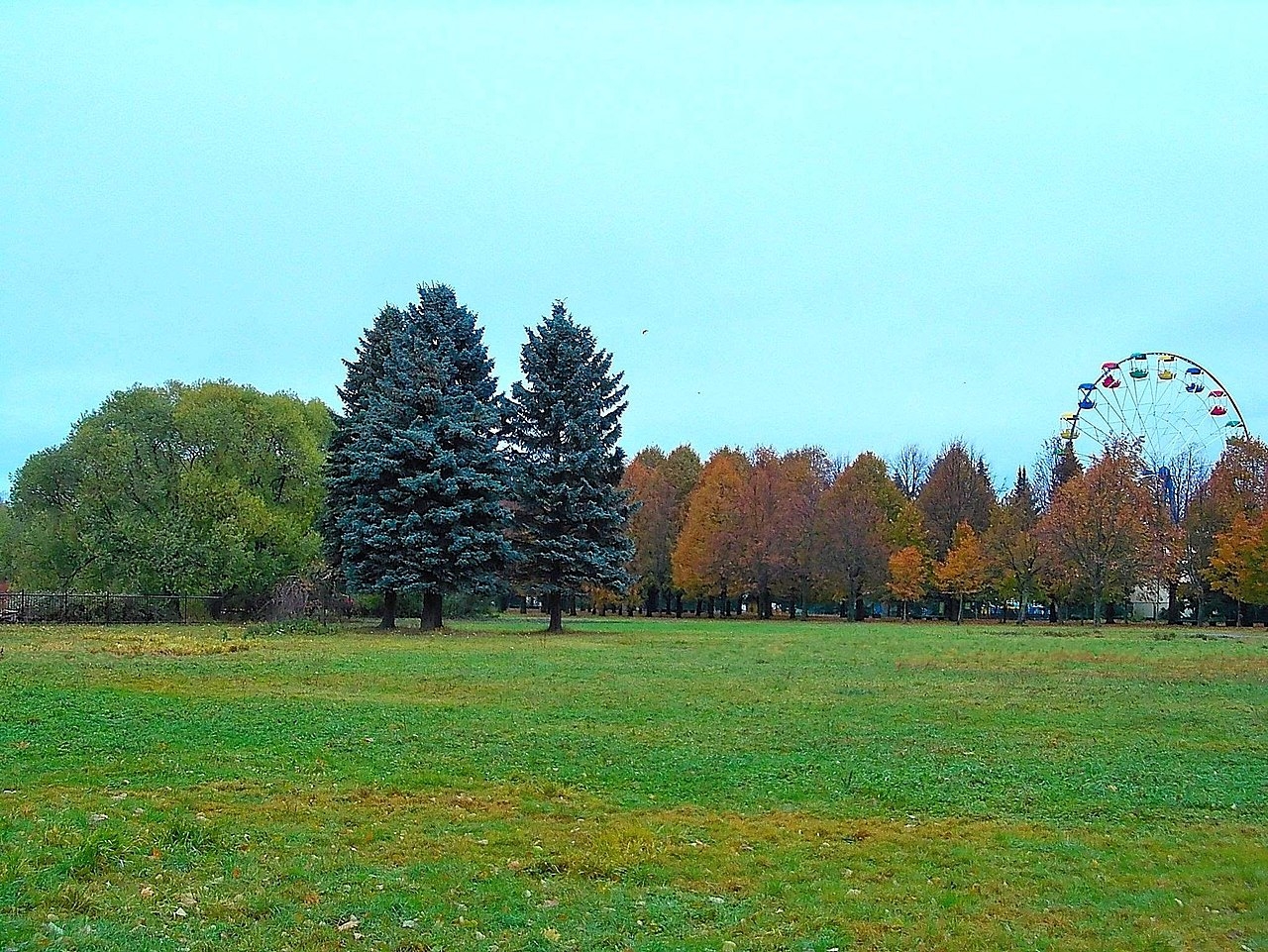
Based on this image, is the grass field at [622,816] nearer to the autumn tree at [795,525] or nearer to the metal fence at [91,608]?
the metal fence at [91,608]

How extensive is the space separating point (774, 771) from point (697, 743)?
1.91 metres

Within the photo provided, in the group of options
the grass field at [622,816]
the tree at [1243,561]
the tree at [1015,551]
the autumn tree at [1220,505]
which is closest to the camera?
the grass field at [622,816]

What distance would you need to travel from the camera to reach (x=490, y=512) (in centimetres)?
4175

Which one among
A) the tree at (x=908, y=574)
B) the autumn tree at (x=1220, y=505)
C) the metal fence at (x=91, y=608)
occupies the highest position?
the autumn tree at (x=1220, y=505)

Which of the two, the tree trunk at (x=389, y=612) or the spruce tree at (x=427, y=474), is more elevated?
the spruce tree at (x=427, y=474)

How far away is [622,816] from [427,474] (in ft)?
Result: 108

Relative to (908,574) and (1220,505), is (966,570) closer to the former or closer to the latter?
(908,574)

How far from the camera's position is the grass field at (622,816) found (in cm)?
652

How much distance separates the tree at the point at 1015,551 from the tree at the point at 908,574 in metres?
4.49

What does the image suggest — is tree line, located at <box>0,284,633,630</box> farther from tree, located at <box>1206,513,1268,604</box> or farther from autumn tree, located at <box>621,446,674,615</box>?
tree, located at <box>1206,513,1268,604</box>

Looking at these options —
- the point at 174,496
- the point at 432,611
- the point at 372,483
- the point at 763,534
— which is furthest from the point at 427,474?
the point at 763,534

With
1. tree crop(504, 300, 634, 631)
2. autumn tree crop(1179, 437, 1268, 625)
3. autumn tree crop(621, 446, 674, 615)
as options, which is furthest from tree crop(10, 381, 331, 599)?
autumn tree crop(1179, 437, 1268, 625)

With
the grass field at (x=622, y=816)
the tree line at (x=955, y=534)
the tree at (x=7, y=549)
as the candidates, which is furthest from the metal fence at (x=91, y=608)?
the grass field at (x=622, y=816)

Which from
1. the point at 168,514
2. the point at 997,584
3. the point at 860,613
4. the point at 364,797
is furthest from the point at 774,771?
the point at 860,613
